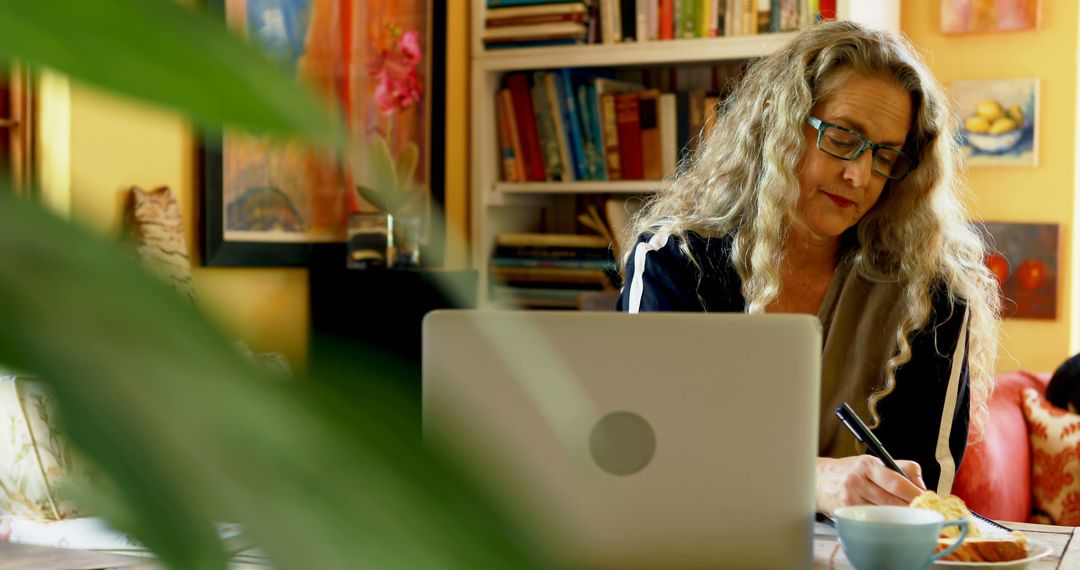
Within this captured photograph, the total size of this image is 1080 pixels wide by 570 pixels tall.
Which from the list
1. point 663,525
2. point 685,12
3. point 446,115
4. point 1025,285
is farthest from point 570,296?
point 663,525

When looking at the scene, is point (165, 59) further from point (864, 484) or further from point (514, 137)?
point (514, 137)

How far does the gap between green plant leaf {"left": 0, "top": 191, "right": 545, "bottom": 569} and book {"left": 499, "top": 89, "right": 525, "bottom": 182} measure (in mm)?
3858

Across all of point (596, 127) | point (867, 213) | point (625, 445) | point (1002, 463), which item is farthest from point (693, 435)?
point (596, 127)

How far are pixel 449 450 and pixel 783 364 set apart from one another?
3.01ft

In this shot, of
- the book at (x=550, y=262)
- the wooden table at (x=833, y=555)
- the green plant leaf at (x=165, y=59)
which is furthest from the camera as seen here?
the book at (x=550, y=262)

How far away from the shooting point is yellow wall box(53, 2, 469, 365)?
72 mm

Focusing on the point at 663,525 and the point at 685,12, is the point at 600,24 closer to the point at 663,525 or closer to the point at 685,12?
the point at 685,12

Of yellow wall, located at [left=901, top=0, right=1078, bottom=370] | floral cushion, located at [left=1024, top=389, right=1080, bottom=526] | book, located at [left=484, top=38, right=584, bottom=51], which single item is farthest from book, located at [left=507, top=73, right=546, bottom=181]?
floral cushion, located at [left=1024, top=389, right=1080, bottom=526]

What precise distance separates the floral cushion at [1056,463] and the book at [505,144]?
5.52ft

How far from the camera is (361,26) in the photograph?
336 cm

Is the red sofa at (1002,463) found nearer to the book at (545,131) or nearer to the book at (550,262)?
the book at (550,262)

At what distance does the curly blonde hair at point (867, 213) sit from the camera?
76.8 inches

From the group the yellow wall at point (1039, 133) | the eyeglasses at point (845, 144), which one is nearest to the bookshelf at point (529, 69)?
the yellow wall at point (1039, 133)

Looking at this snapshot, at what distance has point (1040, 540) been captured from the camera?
142 centimetres
